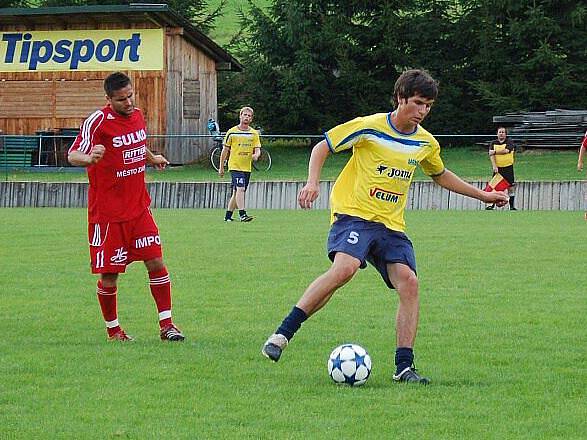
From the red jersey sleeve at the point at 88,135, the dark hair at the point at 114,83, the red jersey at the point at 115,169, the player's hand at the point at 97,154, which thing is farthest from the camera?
the red jersey at the point at 115,169

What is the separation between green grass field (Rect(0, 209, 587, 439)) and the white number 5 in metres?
0.83

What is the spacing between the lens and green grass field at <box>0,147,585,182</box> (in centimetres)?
2945

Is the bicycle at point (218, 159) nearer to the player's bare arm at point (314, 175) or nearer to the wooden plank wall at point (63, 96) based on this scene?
the wooden plank wall at point (63, 96)

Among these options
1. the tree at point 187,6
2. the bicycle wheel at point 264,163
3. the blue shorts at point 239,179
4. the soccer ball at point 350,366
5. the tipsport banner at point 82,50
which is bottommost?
the soccer ball at point 350,366

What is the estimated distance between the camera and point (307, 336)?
8.67 meters

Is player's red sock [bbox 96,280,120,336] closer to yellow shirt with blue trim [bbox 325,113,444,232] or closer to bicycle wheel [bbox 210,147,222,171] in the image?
yellow shirt with blue trim [bbox 325,113,444,232]

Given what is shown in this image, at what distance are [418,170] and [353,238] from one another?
23.3m

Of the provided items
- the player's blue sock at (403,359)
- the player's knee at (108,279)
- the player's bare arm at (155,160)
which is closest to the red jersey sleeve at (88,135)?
the player's bare arm at (155,160)

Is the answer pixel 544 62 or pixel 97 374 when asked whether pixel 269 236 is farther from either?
pixel 544 62

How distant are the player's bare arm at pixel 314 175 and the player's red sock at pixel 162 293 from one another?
6.85ft

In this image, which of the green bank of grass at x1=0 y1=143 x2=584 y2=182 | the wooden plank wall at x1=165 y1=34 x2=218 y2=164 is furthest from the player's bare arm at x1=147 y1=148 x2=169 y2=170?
the wooden plank wall at x1=165 y1=34 x2=218 y2=164

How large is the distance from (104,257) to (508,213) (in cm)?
1700

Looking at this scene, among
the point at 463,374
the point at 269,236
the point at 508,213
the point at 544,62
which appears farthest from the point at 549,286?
the point at 544,62

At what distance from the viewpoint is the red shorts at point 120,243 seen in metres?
8.51
